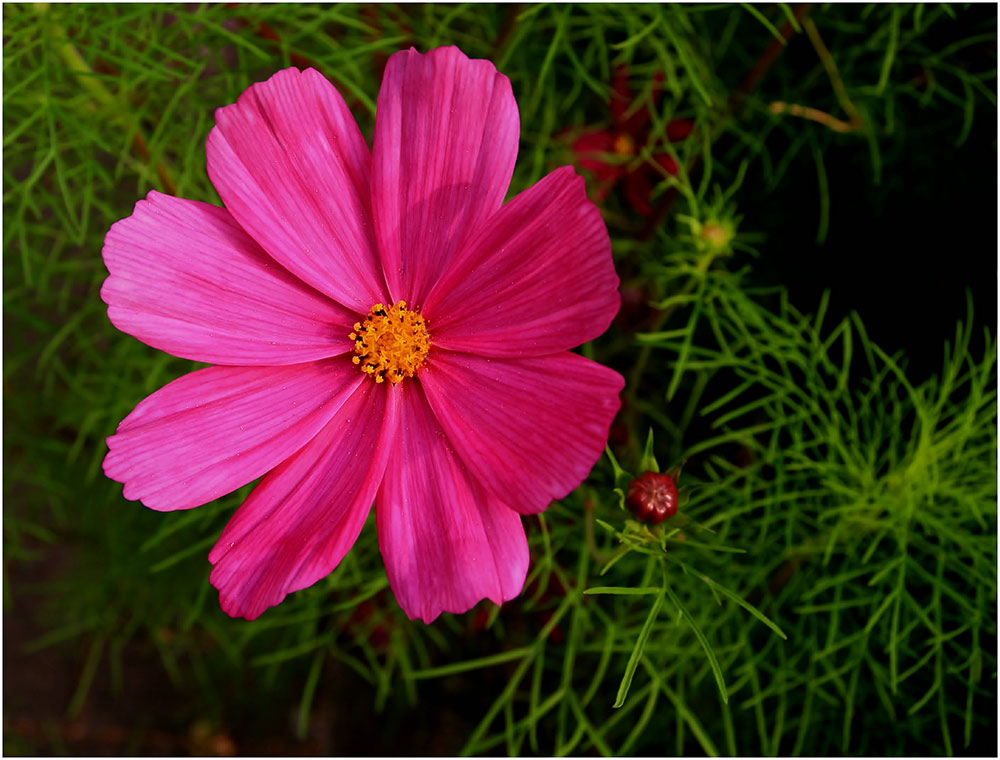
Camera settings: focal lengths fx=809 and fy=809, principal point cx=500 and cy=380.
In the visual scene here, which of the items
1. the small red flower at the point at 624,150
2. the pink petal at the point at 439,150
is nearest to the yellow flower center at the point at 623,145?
the small red flower at the point at 624,150

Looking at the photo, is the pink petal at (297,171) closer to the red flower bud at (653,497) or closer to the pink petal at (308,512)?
the pink petal at (308,512)

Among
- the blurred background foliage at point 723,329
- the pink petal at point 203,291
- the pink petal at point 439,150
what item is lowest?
the blurred background foliage at point 723,329

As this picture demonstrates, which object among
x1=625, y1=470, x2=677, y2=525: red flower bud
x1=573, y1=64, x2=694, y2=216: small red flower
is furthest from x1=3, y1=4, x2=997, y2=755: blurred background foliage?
x1=625, y1=470, x2=677, y2=525: red flower bud

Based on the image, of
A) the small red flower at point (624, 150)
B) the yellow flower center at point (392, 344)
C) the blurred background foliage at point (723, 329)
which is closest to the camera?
the yellow flower center at point (392, 344)

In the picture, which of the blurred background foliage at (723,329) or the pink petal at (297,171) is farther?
the blurred background foliage at (723,329)

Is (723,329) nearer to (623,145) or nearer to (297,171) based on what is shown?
(623,145)

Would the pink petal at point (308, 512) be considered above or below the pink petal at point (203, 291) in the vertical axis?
below

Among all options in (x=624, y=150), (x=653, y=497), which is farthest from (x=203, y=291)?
(x=624, y=150)
